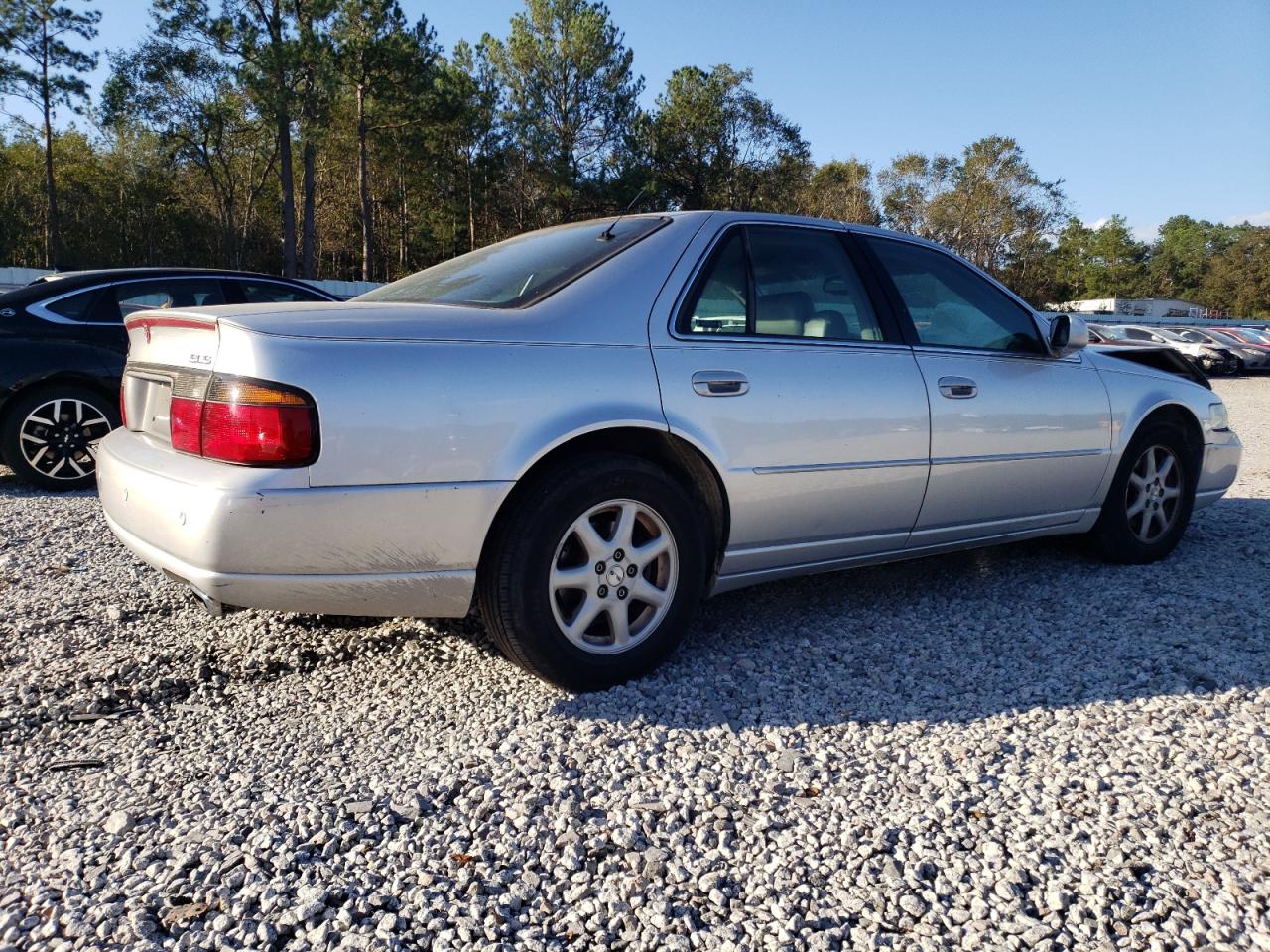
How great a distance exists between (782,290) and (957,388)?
859mm

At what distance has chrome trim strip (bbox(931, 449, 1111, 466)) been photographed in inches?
138

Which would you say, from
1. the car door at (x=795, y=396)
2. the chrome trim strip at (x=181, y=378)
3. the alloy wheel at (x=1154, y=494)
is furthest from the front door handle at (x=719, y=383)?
the alloy wheel at (x=1154, y=494)

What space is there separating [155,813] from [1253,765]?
9.28 ft

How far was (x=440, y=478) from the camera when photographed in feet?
8.13

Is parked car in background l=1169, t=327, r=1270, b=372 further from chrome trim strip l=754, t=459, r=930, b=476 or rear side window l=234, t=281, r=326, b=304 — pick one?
chrome trim strip l=754, t=459, r=930, b=476

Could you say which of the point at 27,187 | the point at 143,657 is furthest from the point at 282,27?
the point at 143,657

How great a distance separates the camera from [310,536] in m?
2.38

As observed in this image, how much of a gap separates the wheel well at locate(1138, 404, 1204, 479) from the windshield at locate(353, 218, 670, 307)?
296cm

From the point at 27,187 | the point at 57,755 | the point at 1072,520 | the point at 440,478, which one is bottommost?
the point at 57,755

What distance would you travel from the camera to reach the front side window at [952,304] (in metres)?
3.71

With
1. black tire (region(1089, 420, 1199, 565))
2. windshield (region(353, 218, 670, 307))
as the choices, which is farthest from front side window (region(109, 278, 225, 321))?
black tire (region(1089, 420, 1199, 565))

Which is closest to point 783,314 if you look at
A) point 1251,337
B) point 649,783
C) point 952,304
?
point 952,304

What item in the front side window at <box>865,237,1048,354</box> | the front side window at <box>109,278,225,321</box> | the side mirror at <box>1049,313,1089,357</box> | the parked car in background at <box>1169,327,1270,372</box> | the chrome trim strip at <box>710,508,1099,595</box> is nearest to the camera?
the chrome trim strip at <box>710,508,1099,595</box>

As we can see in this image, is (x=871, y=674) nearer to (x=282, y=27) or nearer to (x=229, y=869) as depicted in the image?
(x=229, y=869)
